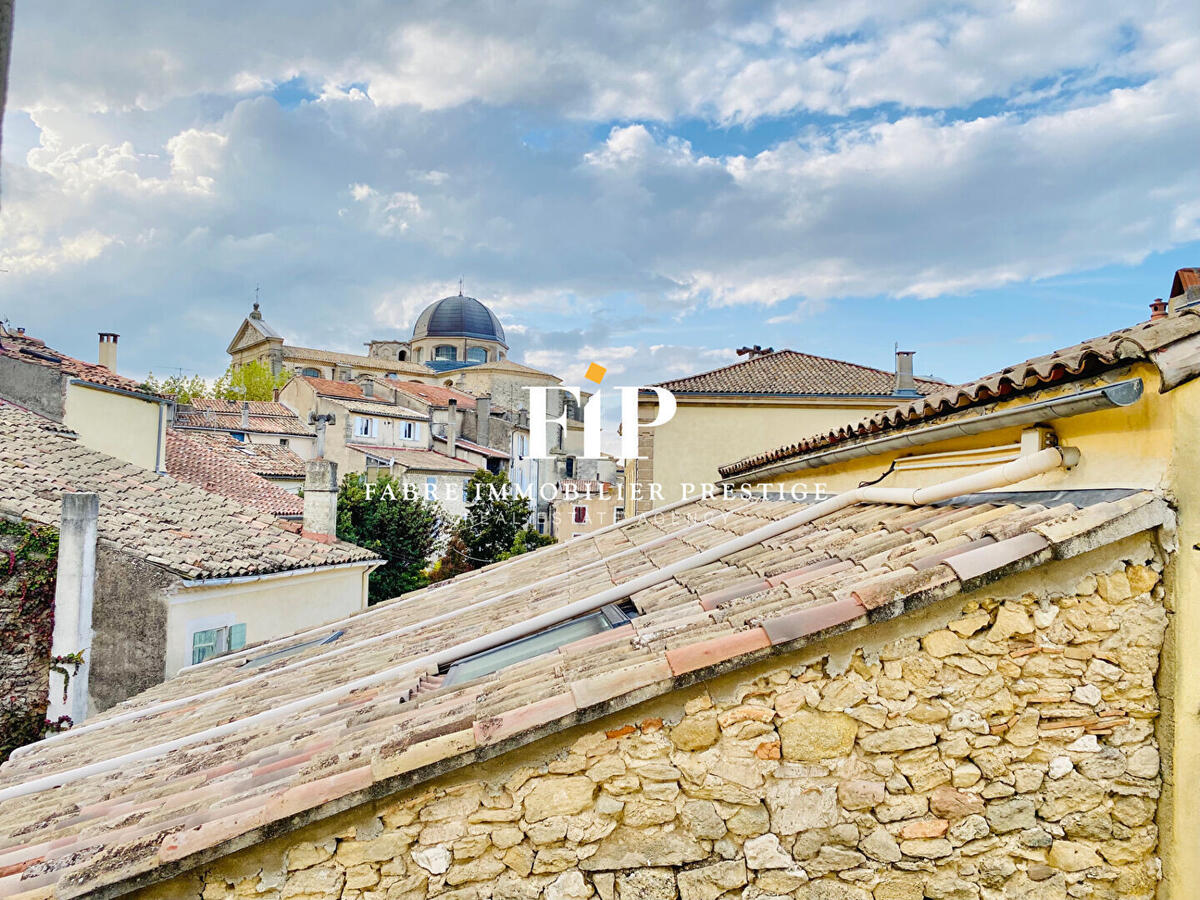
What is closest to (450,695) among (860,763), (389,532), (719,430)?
(860,763)

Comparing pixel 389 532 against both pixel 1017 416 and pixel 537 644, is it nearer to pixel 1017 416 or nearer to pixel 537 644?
pixel 537 644

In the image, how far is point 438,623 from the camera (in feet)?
20.8

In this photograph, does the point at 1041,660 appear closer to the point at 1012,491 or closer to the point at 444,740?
the point at 1012,491

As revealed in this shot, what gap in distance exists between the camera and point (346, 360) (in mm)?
68000

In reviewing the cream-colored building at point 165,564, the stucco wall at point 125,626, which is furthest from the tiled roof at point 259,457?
the stucco wall at point 125,626

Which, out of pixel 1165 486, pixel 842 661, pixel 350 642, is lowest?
pixel 350 642

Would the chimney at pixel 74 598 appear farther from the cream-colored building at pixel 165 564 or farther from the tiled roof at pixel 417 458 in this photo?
the tiled roof at pixel 417 458

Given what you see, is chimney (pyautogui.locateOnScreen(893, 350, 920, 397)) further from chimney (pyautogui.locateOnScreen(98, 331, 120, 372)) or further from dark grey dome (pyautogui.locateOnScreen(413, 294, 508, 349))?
dark grey dome (pyautogui.locateOnScreen(413, 294, 508, 349))

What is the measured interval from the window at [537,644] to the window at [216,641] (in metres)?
8.07

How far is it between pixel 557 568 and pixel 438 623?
5.80 ft

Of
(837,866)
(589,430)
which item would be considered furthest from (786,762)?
(589,430)

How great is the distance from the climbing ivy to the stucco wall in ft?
1.48

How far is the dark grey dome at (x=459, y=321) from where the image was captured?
254 feet

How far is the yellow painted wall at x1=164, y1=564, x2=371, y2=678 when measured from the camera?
36.1 ft
